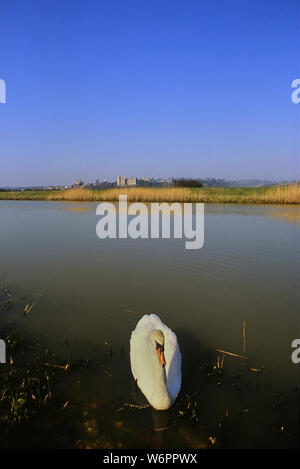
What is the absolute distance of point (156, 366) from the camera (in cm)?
290

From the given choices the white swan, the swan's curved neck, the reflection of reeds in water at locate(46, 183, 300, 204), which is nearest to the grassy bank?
the reflection of reeds in water at locate(46, 183, 300, 204)

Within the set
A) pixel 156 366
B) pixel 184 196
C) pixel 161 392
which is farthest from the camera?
pixel 184 196

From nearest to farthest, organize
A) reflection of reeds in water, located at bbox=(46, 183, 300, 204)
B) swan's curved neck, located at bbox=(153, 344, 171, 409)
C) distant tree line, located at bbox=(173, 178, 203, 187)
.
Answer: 1. swan's curved neck, located at bbox=(153, 344, 171, 409)
2. reflection of reeds in water, located at bbox=(46, 183, 300, 204)
3. distant tree line, located at bbox=(173, 178, 203, 187)

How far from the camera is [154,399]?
9.16 ft

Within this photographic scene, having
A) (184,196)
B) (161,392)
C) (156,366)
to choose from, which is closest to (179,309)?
(156,366)

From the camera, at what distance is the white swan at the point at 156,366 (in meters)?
2.79

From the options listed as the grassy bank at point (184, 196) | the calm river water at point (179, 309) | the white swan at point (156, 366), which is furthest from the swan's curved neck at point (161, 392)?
the grassy bank at point (184, 196)

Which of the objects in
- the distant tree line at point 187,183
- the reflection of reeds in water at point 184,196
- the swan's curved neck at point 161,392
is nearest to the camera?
the swan's curved neck at point 161,392

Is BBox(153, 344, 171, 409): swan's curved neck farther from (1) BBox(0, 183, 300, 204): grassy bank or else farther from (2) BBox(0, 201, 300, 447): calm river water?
(1) BBox(0, 183, 300, 204): grassy bank

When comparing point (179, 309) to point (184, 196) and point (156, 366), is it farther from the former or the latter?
point (184, 196)

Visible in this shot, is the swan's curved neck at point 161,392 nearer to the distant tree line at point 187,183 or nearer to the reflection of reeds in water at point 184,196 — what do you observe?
the reflection of reeds in water at point 184,196

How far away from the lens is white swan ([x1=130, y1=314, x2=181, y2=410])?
2.79 meters

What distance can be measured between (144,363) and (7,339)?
79.5 inches

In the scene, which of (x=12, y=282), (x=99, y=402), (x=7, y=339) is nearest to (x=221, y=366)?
(x=99, y=402)
